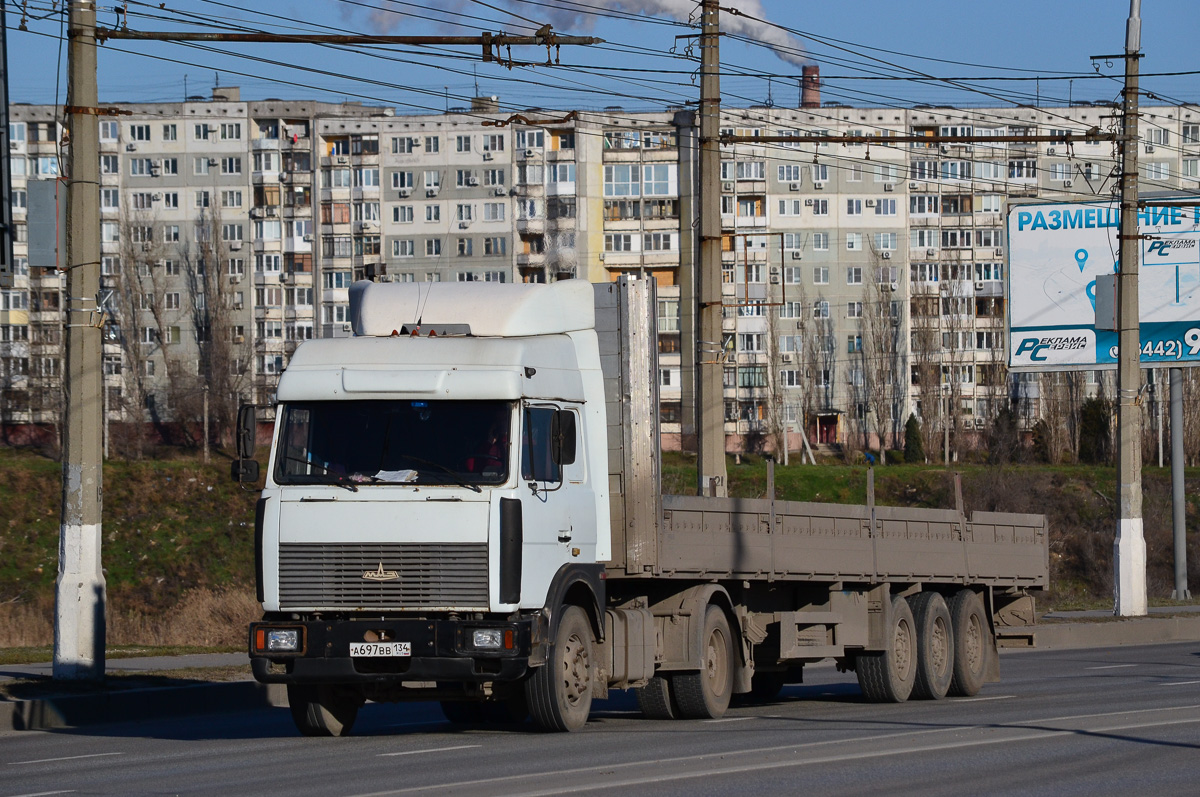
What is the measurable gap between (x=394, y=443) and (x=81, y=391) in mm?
5426

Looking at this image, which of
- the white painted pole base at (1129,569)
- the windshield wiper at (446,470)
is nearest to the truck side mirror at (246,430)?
the windshield wiper at (446,470)

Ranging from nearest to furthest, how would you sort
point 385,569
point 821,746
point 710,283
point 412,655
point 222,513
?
1. point 821,746
2. point 412,655
3. point 385,569
4. point 710,283
5. point 222,513

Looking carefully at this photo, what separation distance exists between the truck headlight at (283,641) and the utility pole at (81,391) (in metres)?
4.85

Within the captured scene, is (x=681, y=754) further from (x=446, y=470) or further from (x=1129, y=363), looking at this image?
(x=1129, y=363)

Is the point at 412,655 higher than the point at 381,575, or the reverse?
the point at 381,575

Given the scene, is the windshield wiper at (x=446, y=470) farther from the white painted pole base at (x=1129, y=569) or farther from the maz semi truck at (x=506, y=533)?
the white painted pole base at (x=1129, y=569)

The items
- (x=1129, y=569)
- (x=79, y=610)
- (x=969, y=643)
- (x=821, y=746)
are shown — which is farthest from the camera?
(x=1129, y=569)

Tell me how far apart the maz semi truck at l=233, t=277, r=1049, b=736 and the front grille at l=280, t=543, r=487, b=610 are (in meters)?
0.01

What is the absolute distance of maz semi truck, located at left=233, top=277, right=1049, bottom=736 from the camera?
12.4 metres

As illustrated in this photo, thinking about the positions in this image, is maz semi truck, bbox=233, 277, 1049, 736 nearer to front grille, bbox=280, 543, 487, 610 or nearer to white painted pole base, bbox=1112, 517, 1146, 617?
front grille, bbox=280, 543, 487, 610

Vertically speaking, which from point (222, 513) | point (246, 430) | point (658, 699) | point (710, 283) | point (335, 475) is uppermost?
point (710, 283)

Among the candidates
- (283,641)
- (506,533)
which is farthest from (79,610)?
(506,533)

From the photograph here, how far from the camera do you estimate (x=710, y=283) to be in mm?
19812

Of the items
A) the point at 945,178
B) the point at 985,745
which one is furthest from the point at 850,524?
the point at 945,178
